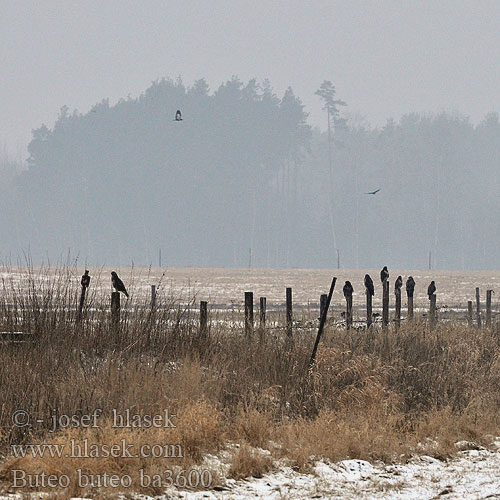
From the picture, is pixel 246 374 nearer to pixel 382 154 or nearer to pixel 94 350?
pixel 94 350

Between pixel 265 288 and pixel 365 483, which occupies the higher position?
pixel 265 288

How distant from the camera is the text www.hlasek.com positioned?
9609 millimetres

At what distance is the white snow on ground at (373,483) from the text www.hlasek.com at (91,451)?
815mm

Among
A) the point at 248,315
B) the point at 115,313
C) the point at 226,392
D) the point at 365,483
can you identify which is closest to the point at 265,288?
the point at 248,315

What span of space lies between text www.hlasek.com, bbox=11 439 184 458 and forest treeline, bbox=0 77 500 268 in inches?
4820

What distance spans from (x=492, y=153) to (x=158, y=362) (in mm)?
152518

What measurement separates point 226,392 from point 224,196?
4929 inches

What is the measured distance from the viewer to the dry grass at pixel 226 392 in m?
10.4

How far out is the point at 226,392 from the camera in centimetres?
1274

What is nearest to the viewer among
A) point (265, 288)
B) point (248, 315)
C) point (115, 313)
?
point (115, 313)

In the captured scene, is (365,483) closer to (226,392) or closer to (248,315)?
(226,392)

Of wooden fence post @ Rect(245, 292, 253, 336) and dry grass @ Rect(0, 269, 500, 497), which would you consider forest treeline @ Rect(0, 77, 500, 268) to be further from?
dry grass @ Rect(0, 269, 500, 497)

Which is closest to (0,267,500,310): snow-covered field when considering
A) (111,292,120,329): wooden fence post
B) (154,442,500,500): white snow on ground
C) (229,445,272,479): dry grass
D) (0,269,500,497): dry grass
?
(111,292,120,329): wooden fence post

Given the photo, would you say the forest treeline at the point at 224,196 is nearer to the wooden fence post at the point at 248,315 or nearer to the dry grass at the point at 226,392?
the wooden fence post at the point at 248,315
